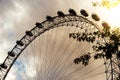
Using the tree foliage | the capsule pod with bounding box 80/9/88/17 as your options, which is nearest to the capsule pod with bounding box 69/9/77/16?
the capsule pod with bounding box 80/9/88/17

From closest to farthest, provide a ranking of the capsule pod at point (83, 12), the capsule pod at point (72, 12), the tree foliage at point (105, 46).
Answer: the tree foliage at point (105, 46) → the capsule pod at point (83, 12) → the capsule pod at point (72, 12)

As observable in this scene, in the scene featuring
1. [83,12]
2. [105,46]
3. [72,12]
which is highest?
[72,12]

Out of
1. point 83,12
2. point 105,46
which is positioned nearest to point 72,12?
point 83,12

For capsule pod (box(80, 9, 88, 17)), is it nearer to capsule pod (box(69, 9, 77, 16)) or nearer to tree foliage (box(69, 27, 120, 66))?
capsule pod (box(69, 9, 77, 16))

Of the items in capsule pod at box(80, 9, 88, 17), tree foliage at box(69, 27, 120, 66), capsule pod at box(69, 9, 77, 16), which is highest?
capsule pod at box(69, 9, 77, 16)

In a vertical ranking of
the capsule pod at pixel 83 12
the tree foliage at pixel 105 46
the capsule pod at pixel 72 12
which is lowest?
the tree foliage at pixel 105 46

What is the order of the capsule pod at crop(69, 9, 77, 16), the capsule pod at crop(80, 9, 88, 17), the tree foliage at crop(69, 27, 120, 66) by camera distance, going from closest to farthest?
the tree foliage at crop(69, 27, 120, 66) → the capsule pod at crop(80, 9, 88, 17) → the capsule pod at crop(69, 9, 77, 16)

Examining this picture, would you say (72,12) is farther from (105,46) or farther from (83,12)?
(105,46)

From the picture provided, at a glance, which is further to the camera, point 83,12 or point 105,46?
point 83,12

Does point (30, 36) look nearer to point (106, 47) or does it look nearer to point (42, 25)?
point (42, 25)

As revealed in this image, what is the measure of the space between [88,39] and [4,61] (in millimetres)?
32829

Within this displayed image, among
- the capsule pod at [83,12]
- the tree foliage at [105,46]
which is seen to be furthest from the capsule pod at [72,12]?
the tree foliage at [105,46]

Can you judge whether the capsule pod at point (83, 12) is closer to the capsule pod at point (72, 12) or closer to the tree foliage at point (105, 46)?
the capsule pod at point (72, 12)

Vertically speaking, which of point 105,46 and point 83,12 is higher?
point 83,12
